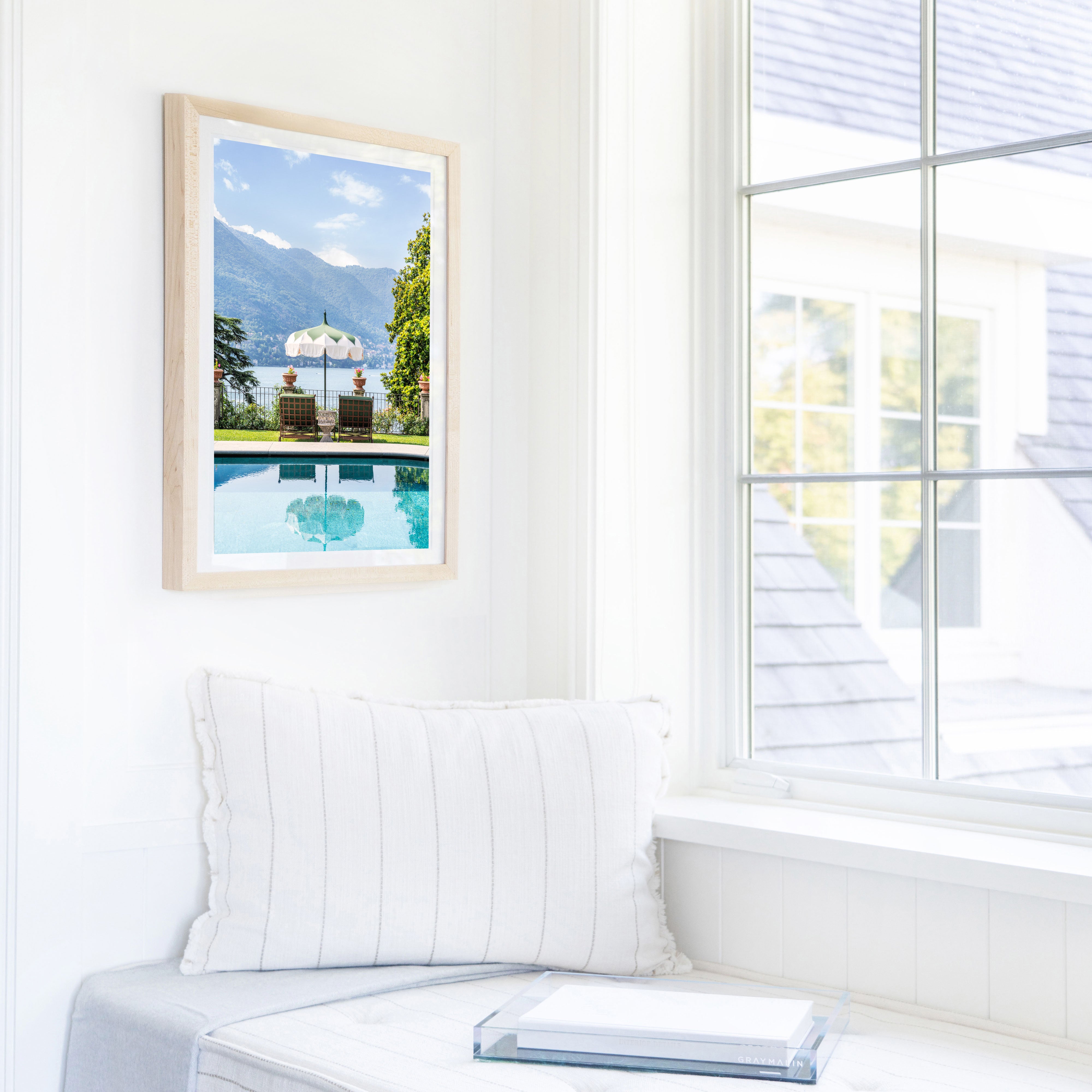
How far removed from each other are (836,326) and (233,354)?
1.07 meters

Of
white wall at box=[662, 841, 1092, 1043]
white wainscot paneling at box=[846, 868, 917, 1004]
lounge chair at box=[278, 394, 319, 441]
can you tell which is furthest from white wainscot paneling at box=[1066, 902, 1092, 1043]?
lounge chair at box=[278, 394, 319, 441]

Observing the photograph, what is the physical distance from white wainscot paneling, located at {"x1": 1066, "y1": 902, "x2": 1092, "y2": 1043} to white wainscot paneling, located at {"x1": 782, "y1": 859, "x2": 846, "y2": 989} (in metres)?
0.33

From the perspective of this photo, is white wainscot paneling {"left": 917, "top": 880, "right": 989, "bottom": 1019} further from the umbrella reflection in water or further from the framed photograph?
the umbrella reflection in water

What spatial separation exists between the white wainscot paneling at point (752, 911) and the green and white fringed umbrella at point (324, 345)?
1054mm

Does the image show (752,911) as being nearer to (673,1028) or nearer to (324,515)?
(673,1028)

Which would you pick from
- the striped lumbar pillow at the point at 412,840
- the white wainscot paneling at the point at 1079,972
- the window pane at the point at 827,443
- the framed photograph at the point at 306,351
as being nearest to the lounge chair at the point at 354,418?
the framed photograph at the point at 306,351

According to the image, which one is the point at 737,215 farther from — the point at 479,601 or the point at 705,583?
the point at 479,601

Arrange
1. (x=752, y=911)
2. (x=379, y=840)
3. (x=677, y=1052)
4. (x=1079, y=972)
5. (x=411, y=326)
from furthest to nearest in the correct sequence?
(x=411, y=326), (x=752, y=911), (x=379, y=840), (x=1079, y=972), (x=677, y=1052)

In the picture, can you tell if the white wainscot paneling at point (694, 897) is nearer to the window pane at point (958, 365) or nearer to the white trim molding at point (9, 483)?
the window pane at point (958, 365)

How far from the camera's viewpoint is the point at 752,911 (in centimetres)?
193

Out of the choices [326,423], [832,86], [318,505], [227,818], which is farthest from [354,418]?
[832,86]

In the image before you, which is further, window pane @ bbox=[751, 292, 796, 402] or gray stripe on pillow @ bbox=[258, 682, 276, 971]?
window pane @ bbox=[751, 292, 796, 402]

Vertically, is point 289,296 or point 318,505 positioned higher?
point 289,296

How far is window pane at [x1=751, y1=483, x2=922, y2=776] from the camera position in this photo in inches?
81.0
